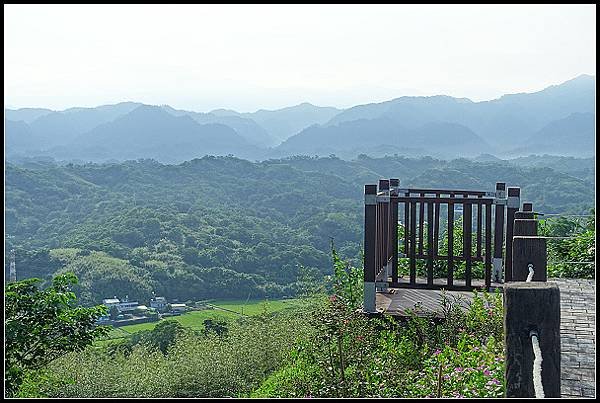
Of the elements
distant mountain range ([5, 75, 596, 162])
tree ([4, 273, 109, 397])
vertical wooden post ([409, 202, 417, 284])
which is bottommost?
tree ([4, 273, 109, 397])

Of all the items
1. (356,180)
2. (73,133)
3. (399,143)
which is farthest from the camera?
(73,133)

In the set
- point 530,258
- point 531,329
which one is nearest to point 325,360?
point 530,258

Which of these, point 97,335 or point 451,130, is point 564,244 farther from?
point 451,130

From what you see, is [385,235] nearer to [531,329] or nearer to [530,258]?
[530,258]

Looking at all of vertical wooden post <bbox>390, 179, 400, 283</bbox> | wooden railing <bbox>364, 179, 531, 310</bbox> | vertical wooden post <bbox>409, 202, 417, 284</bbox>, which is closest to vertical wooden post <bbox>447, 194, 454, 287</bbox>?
wooden railing <bbox>364, 179, 531, 310</bbox>

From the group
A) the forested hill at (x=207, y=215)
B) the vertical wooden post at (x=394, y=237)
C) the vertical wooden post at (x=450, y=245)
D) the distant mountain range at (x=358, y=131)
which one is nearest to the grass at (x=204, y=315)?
the forested hill at (x=207, y=215)

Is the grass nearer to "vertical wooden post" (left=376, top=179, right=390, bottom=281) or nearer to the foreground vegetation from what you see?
the foreground vegetation

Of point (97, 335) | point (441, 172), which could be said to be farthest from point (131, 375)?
point (441, 172)

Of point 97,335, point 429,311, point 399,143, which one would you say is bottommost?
point 97,335
